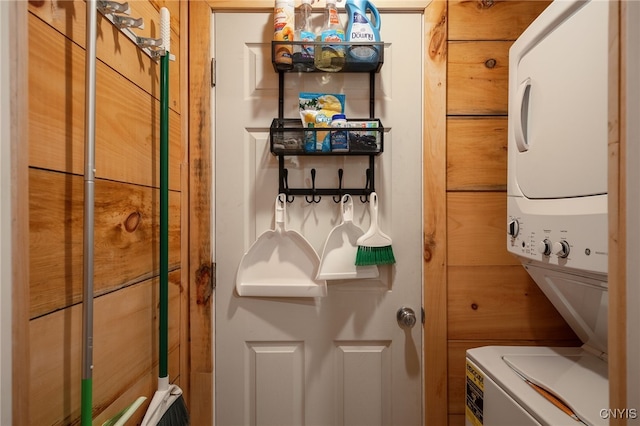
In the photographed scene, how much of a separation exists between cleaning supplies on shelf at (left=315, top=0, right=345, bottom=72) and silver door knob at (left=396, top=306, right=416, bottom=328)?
2.82 feet

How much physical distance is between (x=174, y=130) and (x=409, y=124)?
80cm

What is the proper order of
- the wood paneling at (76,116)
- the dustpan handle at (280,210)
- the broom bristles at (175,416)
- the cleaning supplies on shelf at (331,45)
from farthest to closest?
1. the dustpan handle at (280,210)
2. the cleaning supplies on shelf at (331,45)
3. the broom bristles at (175,416)
4. the wood paneling at (76,116)

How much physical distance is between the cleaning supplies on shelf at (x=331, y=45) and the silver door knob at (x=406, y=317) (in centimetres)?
86

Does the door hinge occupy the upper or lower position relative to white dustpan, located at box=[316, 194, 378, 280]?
upper

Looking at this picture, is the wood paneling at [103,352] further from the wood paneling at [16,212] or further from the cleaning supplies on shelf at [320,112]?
the cleaning supplies on shelf at [320,112]

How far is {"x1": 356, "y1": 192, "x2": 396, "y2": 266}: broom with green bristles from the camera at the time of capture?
119 centimetres

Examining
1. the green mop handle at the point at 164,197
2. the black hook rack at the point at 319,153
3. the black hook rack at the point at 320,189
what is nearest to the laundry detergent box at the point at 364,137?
the black hook rack at the point at 319,153

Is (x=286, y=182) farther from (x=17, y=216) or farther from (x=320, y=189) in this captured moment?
(x=17, y=216)

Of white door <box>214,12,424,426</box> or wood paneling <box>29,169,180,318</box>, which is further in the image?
white door <box>214,12,424,426</box>

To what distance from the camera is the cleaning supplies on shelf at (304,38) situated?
113cm

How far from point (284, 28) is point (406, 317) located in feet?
3.42

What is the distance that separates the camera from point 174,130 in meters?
1.19

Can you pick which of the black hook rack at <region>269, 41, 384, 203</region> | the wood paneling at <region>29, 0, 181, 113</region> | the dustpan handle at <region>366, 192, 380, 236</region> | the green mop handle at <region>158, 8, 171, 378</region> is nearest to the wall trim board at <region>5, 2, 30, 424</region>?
the wood paneling at <region>29, 0, 181, 113</region>

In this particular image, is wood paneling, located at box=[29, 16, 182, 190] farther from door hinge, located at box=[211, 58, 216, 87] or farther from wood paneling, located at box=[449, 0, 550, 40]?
wood paneling, located at box=[449, 0, 550, 40]
